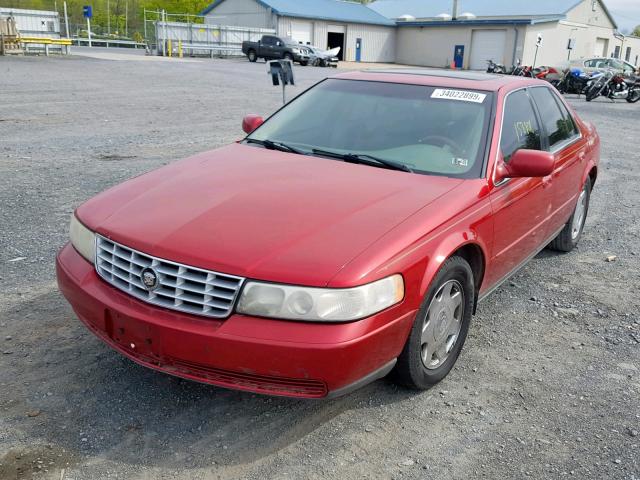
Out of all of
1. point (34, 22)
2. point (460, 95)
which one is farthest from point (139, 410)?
point (34, 22)

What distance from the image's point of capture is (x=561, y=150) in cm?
483

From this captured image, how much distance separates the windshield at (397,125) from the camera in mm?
3817

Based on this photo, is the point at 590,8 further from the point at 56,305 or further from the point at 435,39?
the point at 56,305

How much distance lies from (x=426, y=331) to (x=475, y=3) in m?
53.8

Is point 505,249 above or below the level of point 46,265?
above

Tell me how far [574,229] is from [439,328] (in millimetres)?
3020

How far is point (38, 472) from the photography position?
103 inches

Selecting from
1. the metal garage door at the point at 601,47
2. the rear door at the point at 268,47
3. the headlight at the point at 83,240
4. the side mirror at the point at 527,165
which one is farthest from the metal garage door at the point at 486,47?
the headlight at the point at 83,240

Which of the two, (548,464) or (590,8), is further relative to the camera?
(590,8)

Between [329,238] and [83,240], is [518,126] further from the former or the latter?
[83,240]

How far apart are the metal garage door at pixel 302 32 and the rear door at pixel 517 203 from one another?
1784 inches

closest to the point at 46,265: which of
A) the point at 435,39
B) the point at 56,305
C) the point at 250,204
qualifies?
the point at 56,305

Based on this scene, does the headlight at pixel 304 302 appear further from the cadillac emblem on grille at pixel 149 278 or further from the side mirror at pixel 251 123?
the side mirror at pixel 251 123

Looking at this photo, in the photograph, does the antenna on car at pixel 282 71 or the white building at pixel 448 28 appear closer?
the antenna on car at pixel 282 71
